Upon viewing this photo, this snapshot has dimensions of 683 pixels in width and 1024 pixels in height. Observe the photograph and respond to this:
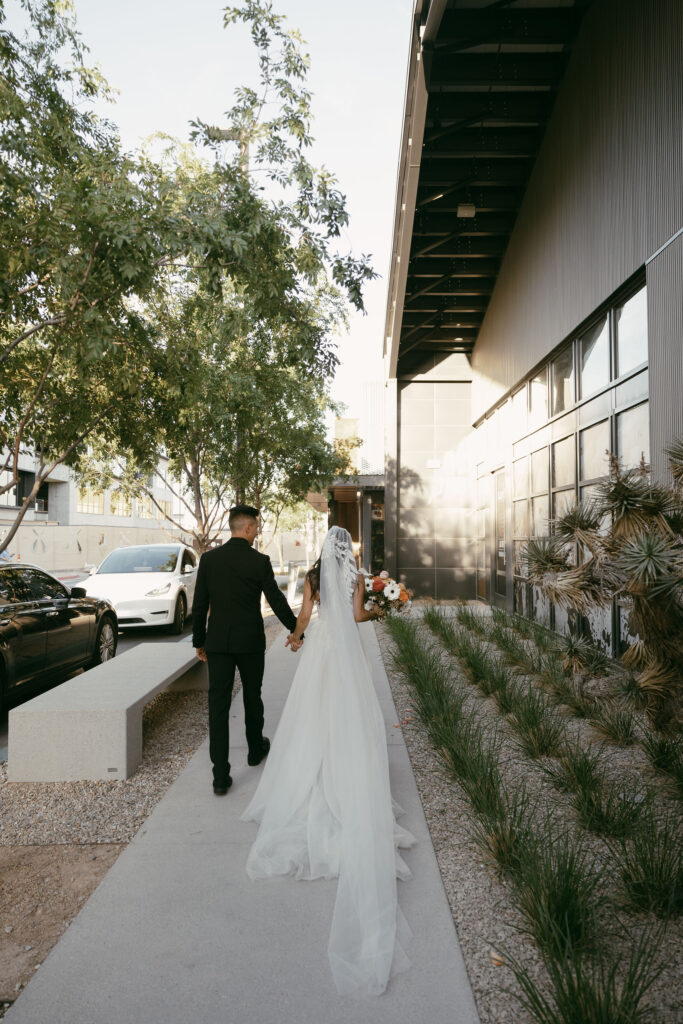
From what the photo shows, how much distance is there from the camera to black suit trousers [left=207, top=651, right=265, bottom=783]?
4.74 meters

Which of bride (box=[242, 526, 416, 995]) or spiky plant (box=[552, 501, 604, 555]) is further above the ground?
spiky plant (box=[552, 501, 604, 555])

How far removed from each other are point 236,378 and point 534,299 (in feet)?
19.6

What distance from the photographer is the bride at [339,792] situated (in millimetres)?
2963

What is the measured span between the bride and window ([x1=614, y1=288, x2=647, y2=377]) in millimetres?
4889

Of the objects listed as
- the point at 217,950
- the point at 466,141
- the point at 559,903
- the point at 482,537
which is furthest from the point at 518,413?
the point at 217,950

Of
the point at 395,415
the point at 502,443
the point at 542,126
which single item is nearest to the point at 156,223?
the point at 542,126

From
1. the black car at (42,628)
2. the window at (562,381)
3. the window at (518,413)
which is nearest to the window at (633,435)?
the window at (562,381)

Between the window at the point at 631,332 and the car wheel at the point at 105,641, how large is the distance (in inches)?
300

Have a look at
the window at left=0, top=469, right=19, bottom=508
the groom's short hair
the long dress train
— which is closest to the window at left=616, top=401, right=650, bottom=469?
the groom's short hair

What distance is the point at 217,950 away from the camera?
2877 millimetres

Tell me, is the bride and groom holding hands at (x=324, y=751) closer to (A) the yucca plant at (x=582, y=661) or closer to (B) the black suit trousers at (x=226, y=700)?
(B) the black suit trousers at (x=226, y=700)

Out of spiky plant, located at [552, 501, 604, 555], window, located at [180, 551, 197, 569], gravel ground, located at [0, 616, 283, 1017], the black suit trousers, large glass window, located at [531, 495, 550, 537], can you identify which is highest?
large glass window, located at [531, 495, 550, 537]

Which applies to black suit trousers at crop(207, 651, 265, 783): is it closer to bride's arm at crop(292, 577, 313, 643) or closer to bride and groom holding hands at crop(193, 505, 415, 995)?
bride and groom holding hands at crop(193, 505, 415, 995)

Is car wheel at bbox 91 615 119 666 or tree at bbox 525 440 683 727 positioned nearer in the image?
tree at bbox 525 440 683 727
